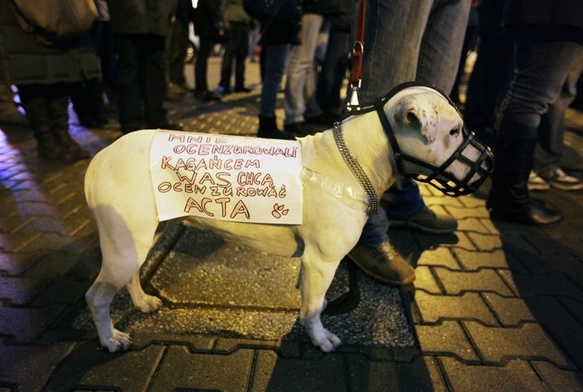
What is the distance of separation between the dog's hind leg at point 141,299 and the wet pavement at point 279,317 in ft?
0.13

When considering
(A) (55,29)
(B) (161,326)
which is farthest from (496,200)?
(A) (55,29)

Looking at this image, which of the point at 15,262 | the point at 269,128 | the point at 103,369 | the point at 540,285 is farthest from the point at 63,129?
the point at 540,285

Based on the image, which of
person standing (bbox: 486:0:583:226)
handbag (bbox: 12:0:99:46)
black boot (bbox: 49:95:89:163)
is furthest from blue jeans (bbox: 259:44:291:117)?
person standing (bbox: 486:0:583:226)

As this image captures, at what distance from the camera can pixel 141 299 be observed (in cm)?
212

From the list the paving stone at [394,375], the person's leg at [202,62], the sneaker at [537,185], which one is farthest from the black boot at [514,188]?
the person's leg at [202,62]

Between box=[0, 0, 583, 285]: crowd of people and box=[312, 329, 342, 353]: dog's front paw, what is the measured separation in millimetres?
617

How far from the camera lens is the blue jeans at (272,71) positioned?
14.9ft

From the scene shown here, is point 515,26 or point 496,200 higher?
point 515,26

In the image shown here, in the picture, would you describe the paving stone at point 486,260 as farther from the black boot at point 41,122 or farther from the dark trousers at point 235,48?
the dark trousers at point 235,48

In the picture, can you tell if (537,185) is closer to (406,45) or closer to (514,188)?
(514,188)

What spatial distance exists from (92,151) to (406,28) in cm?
376

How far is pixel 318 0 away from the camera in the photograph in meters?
5.00

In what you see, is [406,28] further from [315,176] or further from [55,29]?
[55,29]

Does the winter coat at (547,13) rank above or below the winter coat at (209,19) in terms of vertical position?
above
